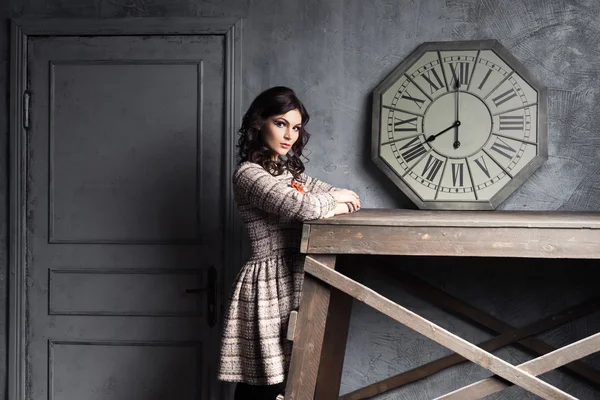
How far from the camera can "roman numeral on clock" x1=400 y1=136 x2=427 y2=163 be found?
276cm

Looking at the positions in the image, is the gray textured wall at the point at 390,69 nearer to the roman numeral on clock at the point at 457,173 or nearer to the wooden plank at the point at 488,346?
the wooden plank at the point at 488,346

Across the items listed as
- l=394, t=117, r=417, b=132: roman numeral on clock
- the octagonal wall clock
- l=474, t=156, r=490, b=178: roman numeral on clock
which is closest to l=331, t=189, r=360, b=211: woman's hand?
the octagonal wall clock

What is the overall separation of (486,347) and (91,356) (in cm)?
184

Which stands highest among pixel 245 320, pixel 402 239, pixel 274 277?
pixel 402 239

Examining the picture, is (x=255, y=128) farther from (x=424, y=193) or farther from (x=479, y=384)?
(x=479, y=384)

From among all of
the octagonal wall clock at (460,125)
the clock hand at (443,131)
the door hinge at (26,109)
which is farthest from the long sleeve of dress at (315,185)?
the door hinge at (26,109)

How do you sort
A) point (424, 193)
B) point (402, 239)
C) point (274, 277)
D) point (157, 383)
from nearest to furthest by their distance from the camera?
point (402, 239)
point (274, 277)
point (424, 193)
point (157, 383)

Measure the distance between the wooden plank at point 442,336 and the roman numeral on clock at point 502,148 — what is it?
0.98m

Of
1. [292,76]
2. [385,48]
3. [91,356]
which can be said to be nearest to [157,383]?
[91,356]

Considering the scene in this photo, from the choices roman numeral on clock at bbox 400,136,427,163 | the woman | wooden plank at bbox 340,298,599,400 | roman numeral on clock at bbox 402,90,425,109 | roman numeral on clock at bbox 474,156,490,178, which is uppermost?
roman numeral on clock at bbox 402,90,425,109

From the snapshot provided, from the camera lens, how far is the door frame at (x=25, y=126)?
288 cm

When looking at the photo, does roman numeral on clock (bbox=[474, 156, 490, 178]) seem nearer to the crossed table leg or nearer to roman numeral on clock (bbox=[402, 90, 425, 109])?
roman numeral on clock (bbox=[402, 90, 425, 109])

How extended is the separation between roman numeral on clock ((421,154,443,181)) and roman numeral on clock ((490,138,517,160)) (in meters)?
0.24

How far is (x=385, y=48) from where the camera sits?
9.29 feet
